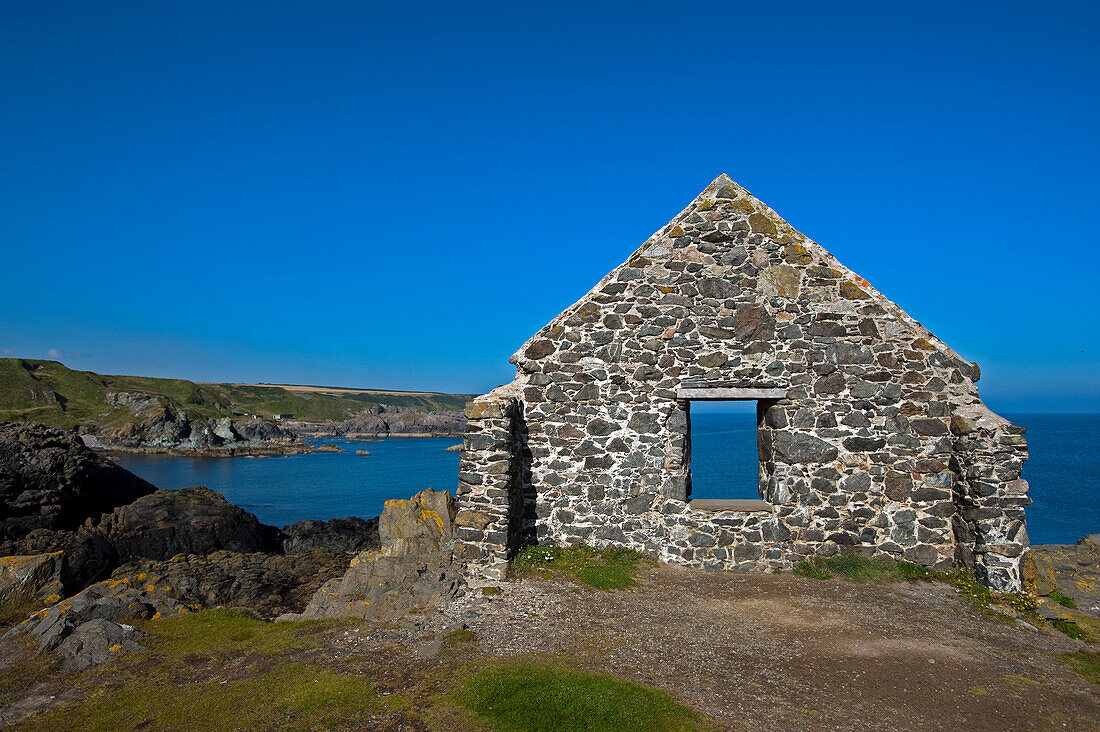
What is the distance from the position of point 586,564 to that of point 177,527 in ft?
41.2

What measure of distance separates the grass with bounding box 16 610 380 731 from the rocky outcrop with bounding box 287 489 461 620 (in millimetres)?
992

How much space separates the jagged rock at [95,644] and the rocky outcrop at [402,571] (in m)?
2.02

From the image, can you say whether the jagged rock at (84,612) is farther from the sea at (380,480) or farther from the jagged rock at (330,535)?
the sea at (380,480)

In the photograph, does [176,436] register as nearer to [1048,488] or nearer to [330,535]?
[330,535]

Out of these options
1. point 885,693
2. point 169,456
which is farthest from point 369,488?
point 885,693

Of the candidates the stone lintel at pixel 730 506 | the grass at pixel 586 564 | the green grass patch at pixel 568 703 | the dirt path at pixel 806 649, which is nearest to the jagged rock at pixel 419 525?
the grass at pixel 586 564

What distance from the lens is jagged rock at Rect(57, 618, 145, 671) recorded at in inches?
229

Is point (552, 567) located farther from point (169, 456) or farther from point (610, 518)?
point (169, 456)

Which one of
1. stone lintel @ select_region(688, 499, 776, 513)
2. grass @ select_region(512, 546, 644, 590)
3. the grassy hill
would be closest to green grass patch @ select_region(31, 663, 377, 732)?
grass @ select_region(512, 546, 644, 590)

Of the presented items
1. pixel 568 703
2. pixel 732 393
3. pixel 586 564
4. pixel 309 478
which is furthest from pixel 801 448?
pixel 309 478

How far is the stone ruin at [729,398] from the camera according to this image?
29.6ft

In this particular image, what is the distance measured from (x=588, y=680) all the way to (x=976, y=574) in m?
6.82

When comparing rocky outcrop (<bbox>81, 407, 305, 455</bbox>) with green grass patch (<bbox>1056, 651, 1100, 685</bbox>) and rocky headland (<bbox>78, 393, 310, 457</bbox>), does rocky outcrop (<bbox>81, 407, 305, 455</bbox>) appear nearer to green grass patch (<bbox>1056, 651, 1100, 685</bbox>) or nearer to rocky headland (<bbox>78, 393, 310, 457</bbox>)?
rocky headland (<bbox>78, 393, 310, 457</bbox>)

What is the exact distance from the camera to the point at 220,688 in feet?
17.5
